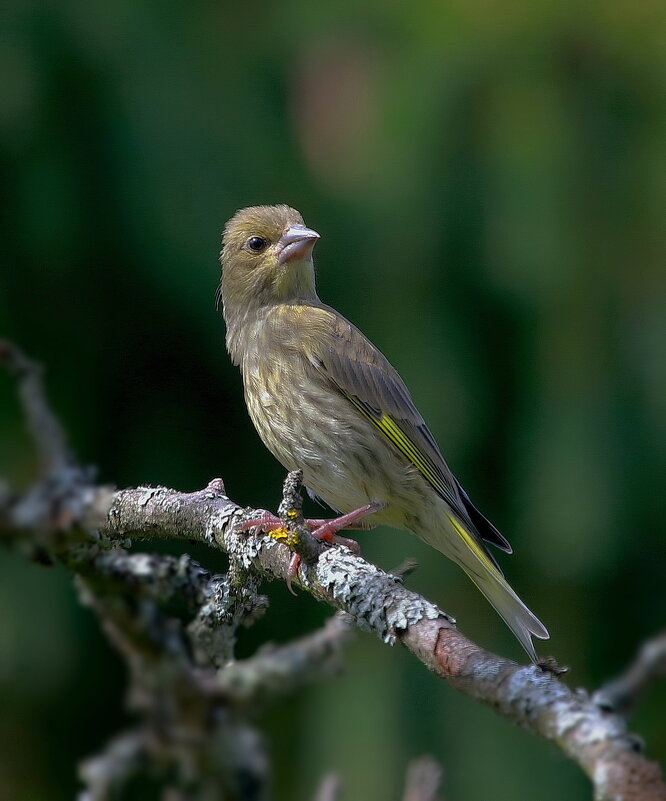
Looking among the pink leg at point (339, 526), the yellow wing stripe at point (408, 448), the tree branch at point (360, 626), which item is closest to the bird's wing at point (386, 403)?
the yellow wing stripe at point (408, 448)

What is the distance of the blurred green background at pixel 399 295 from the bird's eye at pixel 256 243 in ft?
1.29

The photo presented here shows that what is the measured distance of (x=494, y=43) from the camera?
4992mm

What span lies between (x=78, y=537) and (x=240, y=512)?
70.2 inches

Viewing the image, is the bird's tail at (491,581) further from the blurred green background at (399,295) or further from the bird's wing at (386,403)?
the blurred green background at (399,295)

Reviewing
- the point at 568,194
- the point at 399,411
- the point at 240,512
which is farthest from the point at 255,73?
the point at 240,512

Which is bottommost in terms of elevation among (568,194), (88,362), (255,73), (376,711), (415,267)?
(376,711)

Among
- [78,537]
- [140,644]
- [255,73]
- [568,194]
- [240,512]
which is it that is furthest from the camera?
[255,73]

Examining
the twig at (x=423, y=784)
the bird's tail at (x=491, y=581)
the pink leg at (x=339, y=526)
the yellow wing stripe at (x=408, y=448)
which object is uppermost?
the twig at (x=423, y=784)

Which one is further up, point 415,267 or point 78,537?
point 78,537

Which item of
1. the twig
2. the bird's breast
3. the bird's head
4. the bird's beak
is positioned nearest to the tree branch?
the twig

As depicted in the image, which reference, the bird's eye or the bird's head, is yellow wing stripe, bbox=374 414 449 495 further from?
the bird's eye

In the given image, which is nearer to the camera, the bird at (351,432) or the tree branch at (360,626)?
the tree branch at (360,626)

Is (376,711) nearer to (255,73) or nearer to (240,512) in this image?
(240,512)

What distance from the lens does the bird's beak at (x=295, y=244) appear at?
4664 mm
